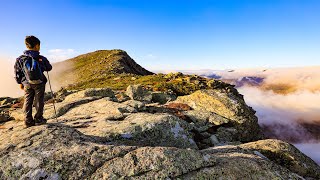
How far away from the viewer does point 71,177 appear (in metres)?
9.02

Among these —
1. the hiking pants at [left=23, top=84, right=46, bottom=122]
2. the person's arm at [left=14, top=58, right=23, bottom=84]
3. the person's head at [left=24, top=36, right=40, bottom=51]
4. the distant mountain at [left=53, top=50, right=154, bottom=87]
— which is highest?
the person's head at [left=24, top=36, right=40, bottom=51]

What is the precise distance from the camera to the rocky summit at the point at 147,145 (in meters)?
9.30

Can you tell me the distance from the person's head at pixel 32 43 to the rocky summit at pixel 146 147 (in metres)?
3.70

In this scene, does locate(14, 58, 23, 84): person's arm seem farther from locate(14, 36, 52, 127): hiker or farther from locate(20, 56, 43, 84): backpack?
locate(20, 56, 43, 84): backpack

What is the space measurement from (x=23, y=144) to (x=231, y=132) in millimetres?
14344

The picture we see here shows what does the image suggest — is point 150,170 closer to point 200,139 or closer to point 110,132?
point 110,132

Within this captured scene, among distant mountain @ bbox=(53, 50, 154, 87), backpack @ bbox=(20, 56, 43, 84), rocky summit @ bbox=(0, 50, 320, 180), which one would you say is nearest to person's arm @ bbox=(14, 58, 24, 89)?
backpack @ bbox=(20, 56, 43, 84)

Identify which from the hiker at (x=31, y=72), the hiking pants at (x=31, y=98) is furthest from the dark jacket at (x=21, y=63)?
the hiking pants at (x=31, y=98)

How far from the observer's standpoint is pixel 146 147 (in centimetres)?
1041

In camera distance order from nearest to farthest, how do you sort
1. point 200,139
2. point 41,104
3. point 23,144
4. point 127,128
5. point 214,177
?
point 214,177
point 23,144
point 41,104
point 127,128
point 200,139

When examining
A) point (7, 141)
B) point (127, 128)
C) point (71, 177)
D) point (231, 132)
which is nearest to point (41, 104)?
point (7, 141)

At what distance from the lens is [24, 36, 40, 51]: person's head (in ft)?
43.0

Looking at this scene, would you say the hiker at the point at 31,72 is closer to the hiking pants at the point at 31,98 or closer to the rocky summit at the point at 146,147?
the hiking pants at the point at 31,98

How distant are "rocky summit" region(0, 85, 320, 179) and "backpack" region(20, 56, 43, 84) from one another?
7.37 ft
